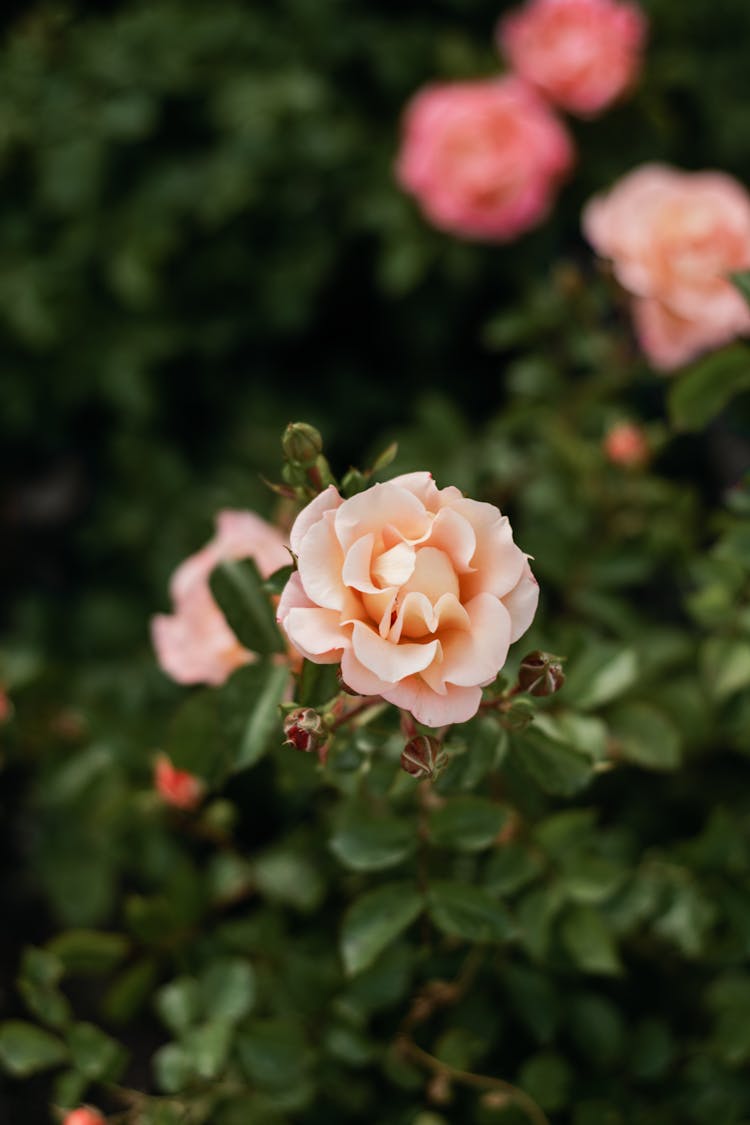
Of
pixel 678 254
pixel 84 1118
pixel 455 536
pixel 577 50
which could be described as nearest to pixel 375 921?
pixel 84 1118

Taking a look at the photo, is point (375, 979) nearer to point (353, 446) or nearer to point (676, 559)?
point (676, 559)

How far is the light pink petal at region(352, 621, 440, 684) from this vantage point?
0.57 meters

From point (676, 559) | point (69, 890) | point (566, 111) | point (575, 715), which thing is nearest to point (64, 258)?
point (566, 111)

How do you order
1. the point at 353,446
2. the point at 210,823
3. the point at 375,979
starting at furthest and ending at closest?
the point at 353,446, the point at 210,823, the point at 375,979

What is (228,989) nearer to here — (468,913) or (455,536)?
(468,913)

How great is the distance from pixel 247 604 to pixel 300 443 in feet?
0.62

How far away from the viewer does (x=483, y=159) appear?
156 centimetres

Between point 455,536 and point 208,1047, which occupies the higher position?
point 455,536

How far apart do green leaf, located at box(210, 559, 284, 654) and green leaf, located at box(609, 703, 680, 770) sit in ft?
1.28

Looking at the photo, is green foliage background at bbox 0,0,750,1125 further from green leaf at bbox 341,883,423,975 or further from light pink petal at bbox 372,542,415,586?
light pink petal at bbox 372,542,415,586

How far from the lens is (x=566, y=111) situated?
176 centimetres

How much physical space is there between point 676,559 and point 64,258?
1.14m

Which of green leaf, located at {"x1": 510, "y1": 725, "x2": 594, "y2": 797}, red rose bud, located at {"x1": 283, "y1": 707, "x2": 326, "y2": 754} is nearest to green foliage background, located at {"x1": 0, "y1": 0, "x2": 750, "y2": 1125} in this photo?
green leaf, located at {"x1": 510, "y1": 725, "x2": 594, "y2": 797}

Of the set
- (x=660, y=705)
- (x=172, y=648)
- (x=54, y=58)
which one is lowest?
(x=660, y=705)
